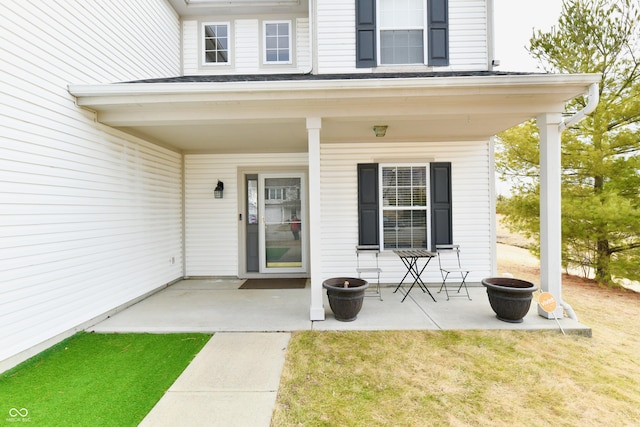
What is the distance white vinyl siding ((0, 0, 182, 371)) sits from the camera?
9.21ft

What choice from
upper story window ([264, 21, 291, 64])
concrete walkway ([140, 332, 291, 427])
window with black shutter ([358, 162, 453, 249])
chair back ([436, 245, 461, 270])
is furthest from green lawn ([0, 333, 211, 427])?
upper story window ([264, 21, 291, 64])

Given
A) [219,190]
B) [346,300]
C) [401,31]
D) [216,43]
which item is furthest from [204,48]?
[346,300]

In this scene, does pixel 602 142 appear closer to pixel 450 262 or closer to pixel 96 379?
pixel 450 262

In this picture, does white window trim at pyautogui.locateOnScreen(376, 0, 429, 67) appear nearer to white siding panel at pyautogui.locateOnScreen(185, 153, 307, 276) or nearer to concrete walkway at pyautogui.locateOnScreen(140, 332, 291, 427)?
white siding panel at pyautogui.locateOnScreen(185, 153, 307, 276)

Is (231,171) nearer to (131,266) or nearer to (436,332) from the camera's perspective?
(131,266)

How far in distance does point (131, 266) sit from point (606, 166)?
853 cm

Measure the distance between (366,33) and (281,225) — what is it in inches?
151

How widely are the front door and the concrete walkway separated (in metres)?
2.83

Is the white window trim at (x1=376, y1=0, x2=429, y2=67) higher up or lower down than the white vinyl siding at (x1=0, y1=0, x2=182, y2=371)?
higher up

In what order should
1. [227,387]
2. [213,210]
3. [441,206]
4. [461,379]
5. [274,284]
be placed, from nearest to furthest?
[227,387] → [461,379] → [441,206] → [274,284] → [213,210]

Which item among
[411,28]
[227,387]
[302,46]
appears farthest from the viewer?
[302,46]

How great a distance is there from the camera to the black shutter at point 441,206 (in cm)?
533

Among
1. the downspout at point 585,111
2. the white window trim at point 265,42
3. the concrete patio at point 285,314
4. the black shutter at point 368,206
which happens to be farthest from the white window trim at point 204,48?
the downspout at point 585,111

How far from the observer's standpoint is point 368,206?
538 centimetres
